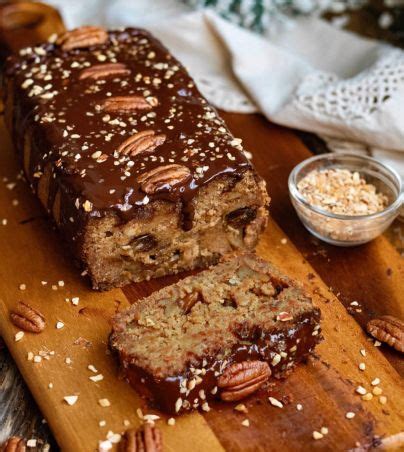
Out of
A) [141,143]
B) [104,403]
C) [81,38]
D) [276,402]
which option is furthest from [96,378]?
[81,38]

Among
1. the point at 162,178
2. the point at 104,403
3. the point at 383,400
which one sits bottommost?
the point at 383,400

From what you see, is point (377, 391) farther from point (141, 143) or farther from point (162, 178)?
point (141, 143)

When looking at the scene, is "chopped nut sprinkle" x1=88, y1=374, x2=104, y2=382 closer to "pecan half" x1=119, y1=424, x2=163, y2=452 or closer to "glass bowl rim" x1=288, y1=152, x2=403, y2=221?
"pecan half" x1=119, y1=424, x2=163, y2=452

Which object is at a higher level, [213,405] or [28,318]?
[28,318]

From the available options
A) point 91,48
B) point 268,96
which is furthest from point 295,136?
point 91,48

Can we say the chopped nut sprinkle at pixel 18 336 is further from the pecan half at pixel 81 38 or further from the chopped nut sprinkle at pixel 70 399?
the pecan half at pixel 81 38

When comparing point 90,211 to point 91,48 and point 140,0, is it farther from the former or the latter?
point 140,0

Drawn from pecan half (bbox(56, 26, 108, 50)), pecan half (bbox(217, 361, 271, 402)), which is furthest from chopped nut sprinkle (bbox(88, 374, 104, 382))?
pecan half (bbox(56, 26, 108, 50))
